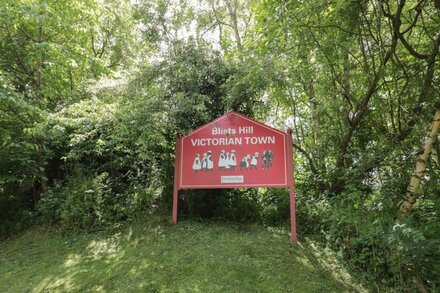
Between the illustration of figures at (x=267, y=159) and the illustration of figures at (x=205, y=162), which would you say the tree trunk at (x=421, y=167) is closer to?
the illustration of figures at (x=267, y=159)

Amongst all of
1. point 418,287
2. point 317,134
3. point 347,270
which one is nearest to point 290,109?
point 317,134

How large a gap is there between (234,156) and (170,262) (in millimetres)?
2176

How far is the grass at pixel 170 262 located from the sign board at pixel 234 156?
69 cm

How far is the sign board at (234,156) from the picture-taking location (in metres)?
5.45

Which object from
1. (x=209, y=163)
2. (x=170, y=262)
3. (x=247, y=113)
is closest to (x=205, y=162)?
(x=209, y=163)

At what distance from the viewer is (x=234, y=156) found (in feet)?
18.6

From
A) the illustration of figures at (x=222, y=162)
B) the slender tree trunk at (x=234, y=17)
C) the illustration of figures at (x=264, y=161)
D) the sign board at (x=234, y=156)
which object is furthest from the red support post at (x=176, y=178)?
the slender tree trunk at (x=234, y=17)

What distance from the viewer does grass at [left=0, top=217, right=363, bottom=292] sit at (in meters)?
4.00

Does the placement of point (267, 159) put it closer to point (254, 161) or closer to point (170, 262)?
point (254, 161)

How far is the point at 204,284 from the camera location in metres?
3.95

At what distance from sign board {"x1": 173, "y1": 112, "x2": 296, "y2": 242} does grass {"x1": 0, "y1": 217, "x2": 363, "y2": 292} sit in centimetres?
69

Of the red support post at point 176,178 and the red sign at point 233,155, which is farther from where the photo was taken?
the red support post at point 176,178

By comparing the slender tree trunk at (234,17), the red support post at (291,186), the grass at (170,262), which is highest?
the slender tree trunk at (234,17)

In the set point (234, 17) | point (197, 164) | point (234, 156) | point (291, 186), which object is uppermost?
point (234, 17)
